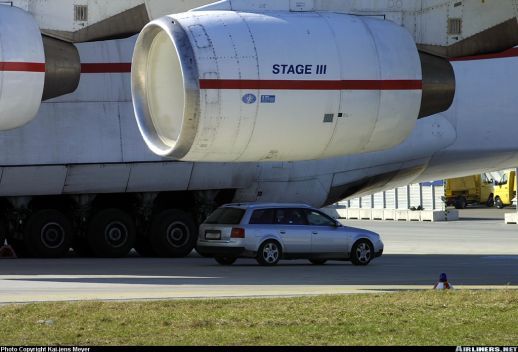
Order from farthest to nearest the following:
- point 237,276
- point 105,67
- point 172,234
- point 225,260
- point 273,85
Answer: point 172,234 → point 225,260 → point 105,67 → point 237,276 → point 273,85

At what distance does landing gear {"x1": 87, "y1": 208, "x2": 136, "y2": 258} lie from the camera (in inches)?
1164

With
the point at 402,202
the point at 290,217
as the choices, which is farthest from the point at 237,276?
the point at 402,202

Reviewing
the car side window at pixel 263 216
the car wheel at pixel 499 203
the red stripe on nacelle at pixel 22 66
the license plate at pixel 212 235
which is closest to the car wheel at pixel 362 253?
the car side window at pixel 263 216

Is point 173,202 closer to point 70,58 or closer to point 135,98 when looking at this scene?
point 70,58

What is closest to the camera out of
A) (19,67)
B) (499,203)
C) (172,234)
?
(19,67)

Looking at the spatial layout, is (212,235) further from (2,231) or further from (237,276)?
(2,231)

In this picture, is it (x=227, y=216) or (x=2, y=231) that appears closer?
(x=227, y=216)

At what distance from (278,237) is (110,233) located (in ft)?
15.4

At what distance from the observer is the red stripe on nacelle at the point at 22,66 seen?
1891 centimetres

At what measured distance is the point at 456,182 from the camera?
74562 mm

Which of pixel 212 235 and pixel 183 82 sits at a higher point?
pixel 183 82

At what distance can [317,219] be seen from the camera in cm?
2808

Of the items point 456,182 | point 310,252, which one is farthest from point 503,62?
point 456,182

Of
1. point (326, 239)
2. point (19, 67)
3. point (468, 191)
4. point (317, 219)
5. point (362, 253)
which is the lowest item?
point (362, 253)
